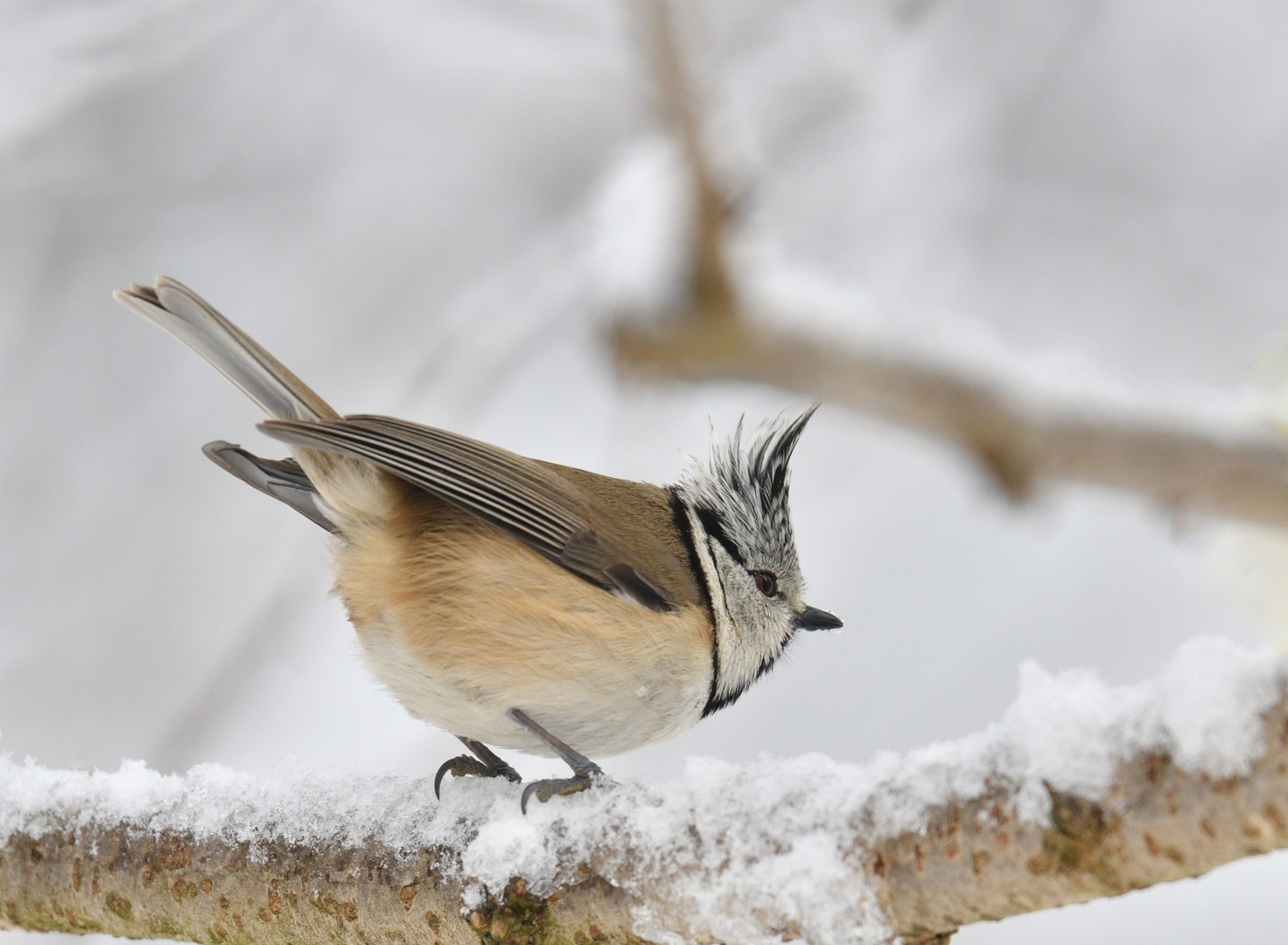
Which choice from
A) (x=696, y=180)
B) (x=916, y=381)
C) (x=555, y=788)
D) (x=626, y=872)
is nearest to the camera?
(x=696, y=180)

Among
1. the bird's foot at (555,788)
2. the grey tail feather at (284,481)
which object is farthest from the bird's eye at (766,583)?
the grey tail feather at (284,481)

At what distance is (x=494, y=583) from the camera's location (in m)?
2.94

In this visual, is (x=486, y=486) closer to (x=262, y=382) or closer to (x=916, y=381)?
(x=262, y=382)

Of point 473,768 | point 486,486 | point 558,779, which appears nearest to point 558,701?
point 558,779

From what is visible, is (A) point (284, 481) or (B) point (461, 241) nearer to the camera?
(A) point (284, 481)

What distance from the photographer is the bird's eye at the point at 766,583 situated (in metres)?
3.47

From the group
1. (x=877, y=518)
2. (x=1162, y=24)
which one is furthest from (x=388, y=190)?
(x=1162, y=24)

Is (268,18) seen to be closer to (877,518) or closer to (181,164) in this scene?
(181,164)

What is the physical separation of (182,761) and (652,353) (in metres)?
3.37

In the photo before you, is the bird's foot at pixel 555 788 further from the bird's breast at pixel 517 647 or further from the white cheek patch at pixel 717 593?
the white cheek patch at pixel 717 593

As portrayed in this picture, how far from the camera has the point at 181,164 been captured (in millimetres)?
6277

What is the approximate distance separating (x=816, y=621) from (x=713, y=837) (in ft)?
5.80

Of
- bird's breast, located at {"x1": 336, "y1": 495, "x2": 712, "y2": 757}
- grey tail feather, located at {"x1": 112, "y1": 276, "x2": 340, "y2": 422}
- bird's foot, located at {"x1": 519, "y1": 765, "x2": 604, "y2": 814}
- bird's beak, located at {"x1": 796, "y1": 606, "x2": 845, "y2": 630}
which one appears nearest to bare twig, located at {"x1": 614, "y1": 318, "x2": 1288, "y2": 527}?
bird's foot, located at {"x1": 519, "y1": 765, "x2": 604, "y2": 814}

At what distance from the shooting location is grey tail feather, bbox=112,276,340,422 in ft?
9.45
